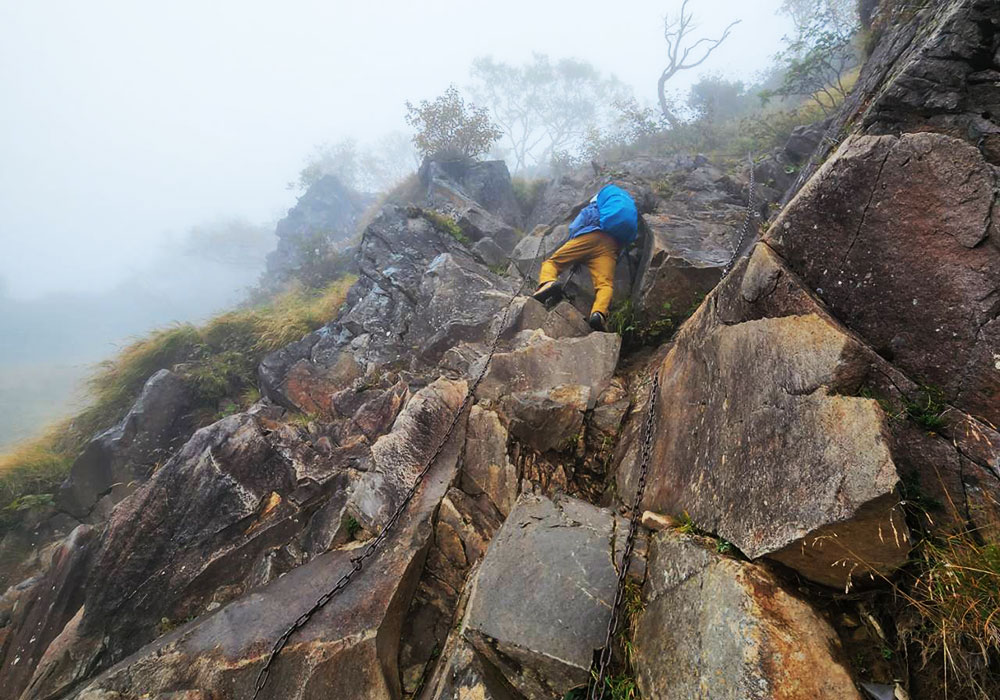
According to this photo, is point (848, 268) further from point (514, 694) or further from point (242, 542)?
point (242, 542)

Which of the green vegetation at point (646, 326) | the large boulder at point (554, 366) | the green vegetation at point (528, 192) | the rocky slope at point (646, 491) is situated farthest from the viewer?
the green vegetation at point (528, 192)

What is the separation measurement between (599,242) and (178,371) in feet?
30.4

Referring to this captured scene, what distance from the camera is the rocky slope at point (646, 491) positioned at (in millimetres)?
2479

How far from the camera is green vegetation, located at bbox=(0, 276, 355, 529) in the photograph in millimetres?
7496

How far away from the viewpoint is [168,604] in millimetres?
4828

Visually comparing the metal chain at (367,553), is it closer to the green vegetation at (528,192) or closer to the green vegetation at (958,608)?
the green vegetation at (958,608)

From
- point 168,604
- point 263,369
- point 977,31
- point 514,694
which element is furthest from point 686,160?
point 168,604

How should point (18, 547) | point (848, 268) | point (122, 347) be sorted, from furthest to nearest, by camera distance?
point (122, 347), point (18, 547), point (848, 268)

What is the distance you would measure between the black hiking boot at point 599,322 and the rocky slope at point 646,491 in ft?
1.33

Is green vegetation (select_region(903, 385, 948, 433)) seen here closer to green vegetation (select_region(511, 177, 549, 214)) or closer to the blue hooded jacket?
the blue hooded jacket

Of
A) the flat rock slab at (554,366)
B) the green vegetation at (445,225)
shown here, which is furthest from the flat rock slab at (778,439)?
the green vegetation at (445,225)

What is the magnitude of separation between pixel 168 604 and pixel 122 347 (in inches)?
296

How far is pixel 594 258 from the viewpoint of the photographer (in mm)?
7707

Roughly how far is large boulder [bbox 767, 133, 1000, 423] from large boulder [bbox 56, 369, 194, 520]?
10.4 m
